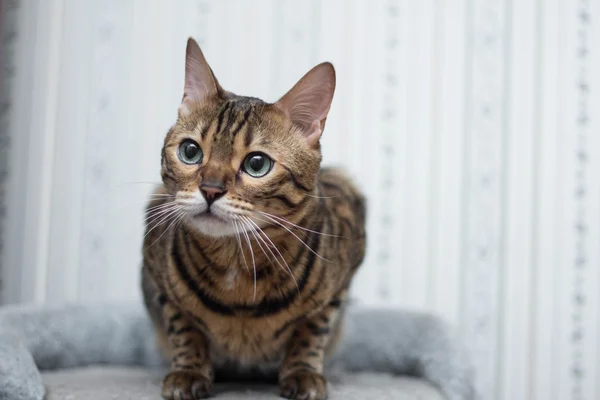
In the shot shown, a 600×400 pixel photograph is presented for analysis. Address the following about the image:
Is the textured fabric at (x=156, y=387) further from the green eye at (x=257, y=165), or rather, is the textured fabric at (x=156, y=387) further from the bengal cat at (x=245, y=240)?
the green eye at (x=257, y=165)

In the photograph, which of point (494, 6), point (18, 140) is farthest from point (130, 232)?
point (494, 6)

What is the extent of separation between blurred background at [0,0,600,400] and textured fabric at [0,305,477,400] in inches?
15.7

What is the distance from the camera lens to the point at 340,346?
141 cm

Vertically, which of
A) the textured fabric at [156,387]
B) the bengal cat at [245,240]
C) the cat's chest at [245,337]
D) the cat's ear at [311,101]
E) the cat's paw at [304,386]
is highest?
the cat's ear at [311,101]

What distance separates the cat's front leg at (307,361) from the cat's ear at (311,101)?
0.32m

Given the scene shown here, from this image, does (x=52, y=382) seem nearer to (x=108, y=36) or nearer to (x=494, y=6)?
(x=108, y=36)

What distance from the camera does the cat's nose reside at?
91 cm

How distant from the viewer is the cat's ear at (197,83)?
1.05 m

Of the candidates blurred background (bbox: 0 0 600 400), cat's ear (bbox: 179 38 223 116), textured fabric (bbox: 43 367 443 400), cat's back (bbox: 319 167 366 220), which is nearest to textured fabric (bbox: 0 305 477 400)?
textured fabric (bbox: 43 367 443 400)

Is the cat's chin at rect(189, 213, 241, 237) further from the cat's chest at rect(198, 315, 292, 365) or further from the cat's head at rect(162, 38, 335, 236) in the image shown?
the cat's chest at rect(198, 315, 292, 365)

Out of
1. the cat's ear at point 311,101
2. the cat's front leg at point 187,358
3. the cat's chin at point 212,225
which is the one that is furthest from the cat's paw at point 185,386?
the cat's ear at point 311,101

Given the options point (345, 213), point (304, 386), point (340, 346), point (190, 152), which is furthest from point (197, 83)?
point (340, 346)

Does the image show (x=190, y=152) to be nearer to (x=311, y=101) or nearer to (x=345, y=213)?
(x=311, y=101)

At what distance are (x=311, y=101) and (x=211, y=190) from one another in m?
0.25
